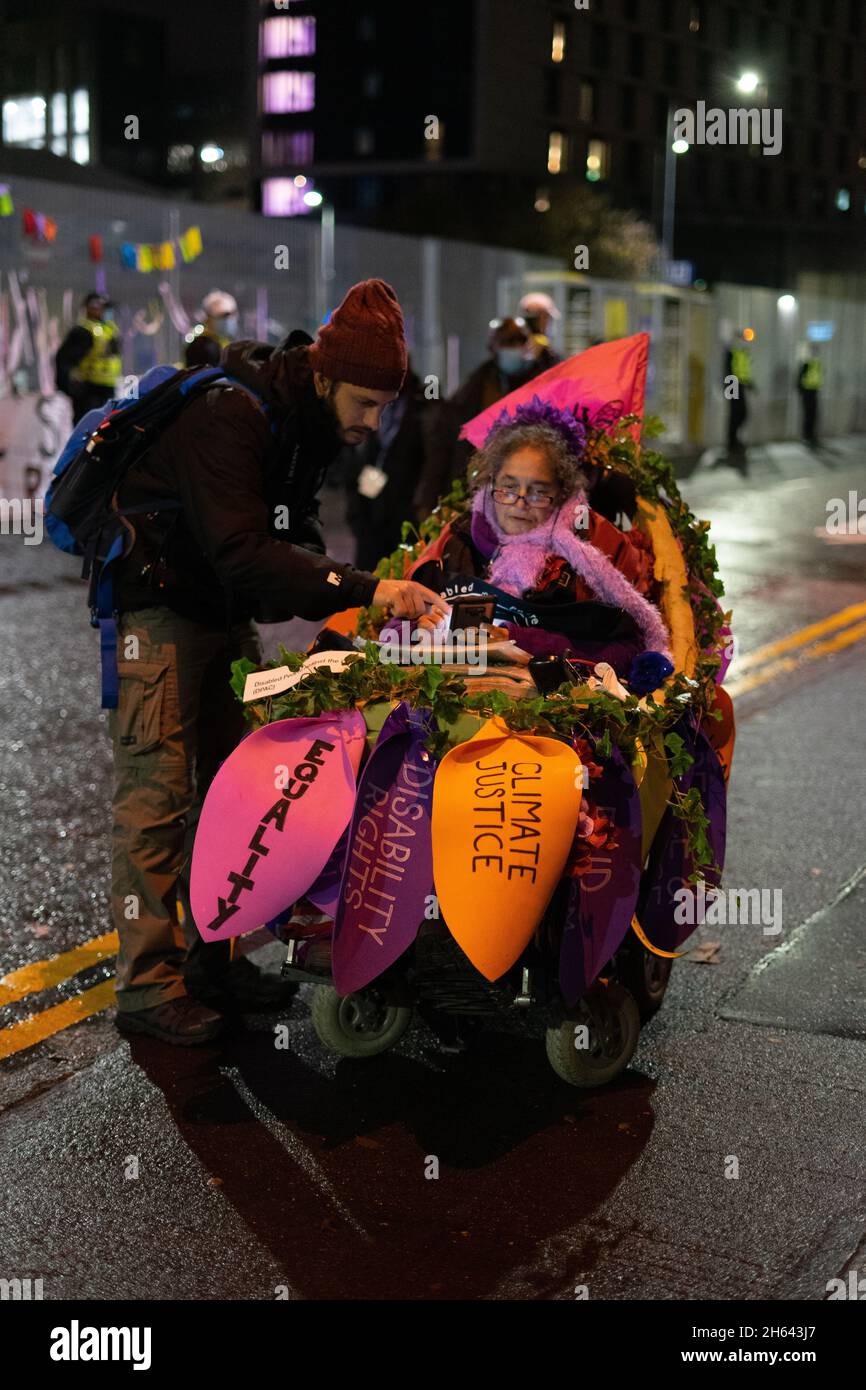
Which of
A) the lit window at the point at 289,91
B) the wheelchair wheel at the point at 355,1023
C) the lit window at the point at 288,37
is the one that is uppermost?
the lit window at the point at 288,37

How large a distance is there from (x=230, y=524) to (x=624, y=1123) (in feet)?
5.89

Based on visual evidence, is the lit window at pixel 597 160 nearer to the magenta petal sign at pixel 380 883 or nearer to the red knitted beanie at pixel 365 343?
the red knitted beanie at pixel 365 343

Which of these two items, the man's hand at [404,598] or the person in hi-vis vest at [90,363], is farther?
the person in hi-vis vest at [90,363]

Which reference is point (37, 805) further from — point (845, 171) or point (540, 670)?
point (845, 171)

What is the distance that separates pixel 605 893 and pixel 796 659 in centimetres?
641

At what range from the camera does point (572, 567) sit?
4.84 metres

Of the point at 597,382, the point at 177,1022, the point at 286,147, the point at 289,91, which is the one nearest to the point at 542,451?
the point at 597,382

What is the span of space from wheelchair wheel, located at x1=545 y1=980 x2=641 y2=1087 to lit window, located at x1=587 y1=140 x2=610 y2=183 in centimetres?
8723

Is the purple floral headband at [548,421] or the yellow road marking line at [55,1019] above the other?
the purple floral headband at [548,421]

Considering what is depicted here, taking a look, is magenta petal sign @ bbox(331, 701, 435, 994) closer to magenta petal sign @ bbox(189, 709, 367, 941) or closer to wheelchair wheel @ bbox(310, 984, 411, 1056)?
magenta petal sign @ bbox(189, 709, 367, 941)

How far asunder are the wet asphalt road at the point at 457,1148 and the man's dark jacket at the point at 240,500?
124 centimetres

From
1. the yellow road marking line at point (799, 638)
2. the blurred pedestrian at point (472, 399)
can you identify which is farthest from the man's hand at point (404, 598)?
the yellow road marking line at point (799, 638)

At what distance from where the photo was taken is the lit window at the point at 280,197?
98062mm
